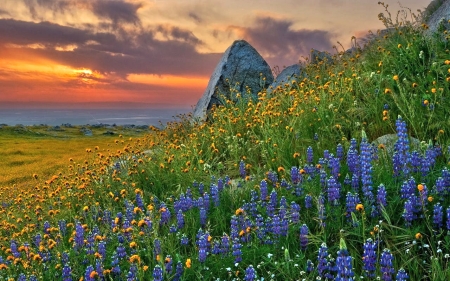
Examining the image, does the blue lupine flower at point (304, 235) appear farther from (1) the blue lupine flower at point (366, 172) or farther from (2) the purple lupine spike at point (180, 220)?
(2) the purple lupine spike at point (180, 220)

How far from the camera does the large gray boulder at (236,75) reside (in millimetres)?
15945

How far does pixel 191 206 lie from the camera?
6.43 metres

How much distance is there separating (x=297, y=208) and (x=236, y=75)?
11.5 meters

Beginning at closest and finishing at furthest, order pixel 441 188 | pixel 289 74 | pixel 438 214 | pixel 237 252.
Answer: pixel 438 214 < pixel 237 252 < pixel 441 188 < pixel 289 74

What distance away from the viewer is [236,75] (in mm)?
16250

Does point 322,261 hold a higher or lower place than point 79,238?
higher

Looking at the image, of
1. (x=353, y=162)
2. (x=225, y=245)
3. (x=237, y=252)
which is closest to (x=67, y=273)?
(x=225, y=245)

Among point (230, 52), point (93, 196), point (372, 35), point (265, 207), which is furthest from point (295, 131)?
point (230, 52)

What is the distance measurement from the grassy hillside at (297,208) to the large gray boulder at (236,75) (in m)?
5.34

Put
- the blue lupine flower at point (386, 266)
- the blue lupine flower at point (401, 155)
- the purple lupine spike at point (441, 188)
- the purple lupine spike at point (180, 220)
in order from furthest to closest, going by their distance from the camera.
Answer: the purple lupine spike at point (180, 220) → the blue lupine flower at point (401, 155) → the purple lupine spike at point (441, 188) → the blue lupine flower at point (386, 266)

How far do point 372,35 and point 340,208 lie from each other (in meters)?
9.86

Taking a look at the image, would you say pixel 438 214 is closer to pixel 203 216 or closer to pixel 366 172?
pixel 366 172

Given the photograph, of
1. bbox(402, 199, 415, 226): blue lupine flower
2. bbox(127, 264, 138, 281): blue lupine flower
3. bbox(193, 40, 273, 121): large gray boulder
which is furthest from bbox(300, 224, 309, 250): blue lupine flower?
bbox(193, 40, 273, 121): large gray boulder

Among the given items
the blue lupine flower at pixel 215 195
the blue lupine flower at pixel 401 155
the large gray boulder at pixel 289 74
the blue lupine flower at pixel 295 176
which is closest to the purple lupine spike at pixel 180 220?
the blue lupine flower at pixel 215 195
